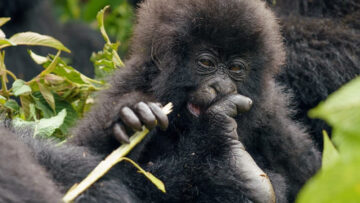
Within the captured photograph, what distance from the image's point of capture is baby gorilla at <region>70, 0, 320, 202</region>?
5.93ft

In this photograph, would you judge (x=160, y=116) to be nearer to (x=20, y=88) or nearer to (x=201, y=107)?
(x=201, y=107)

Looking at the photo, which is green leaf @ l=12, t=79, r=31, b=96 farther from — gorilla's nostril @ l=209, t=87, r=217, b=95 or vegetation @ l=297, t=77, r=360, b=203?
vegetation @ l=297, t=77, r=360, b=203

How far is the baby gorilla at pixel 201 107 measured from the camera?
181 centimetres

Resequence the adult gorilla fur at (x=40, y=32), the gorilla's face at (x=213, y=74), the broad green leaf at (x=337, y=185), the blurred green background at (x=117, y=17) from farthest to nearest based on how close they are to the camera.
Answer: the adult gorilla fur at (x=40, y=32) < the blurred green background at (x=117, y=17) < the gorilla's face at (x=213, y=74) < the broad green leaf at (x=337, y=185)

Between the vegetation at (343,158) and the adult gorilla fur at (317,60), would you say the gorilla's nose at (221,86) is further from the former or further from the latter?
the vegetation at (343,158)

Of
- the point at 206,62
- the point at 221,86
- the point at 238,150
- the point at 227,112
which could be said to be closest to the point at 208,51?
the point at 206,62

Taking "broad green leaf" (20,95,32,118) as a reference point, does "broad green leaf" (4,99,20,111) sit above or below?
above

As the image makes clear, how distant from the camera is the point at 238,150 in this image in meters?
1.91

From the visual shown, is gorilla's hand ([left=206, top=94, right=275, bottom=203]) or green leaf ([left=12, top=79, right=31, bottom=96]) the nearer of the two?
gorilla's hand ([left=206, top=94, right=275, bottom=203])

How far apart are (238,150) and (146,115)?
1.29ft

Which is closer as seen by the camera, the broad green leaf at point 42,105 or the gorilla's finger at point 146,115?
the gorilla's finger at point 146,115

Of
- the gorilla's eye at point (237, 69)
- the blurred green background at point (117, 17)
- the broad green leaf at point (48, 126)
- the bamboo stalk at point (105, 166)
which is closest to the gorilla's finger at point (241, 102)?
the gorilla's eye at point (237, 69)

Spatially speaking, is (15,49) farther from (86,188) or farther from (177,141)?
(86,188)

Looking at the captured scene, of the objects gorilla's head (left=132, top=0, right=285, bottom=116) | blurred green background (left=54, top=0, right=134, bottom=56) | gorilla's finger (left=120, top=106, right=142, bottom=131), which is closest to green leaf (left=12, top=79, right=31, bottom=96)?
gorilla's head (left=132, top=0, right=285, bottom=116)
